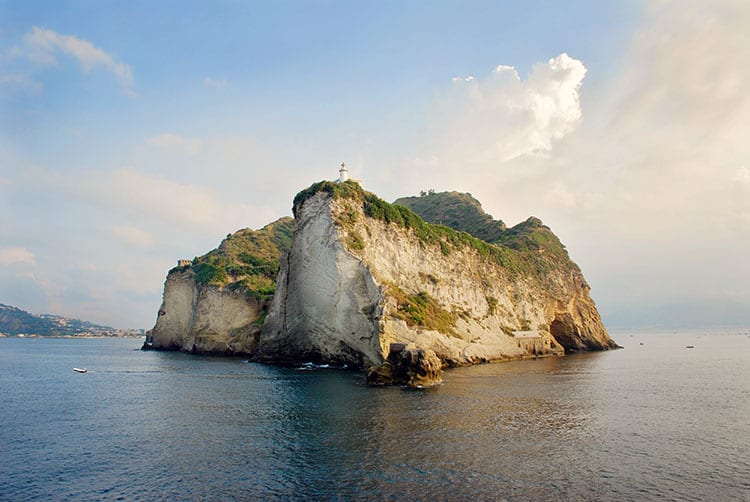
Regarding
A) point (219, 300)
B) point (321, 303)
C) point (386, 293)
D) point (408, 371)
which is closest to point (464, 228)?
point (219, 300)

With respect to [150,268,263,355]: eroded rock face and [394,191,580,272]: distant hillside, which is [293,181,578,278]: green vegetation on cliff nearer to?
[394,191,580,272]: distant hillside

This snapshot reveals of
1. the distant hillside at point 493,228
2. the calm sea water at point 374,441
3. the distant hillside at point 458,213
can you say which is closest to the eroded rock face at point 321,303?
the calm sea water at point 374,441

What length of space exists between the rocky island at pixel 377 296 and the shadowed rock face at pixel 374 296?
7.5 inches

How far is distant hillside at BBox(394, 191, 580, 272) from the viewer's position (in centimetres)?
9162

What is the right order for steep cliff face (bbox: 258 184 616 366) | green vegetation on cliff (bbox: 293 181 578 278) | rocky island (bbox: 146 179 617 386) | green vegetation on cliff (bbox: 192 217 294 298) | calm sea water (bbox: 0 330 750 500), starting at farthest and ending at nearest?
1. green vegetation on cliff (bbox: 192 217 294 298)
2. green vegetation on cliff (bbox: 293 181 578 278)
3. steep cliff face (bbox: 258 184 616 366)
4. rocky island (bbox: 146 179 617 386)
5. calm sea water (bbox: 0 330 750 500)

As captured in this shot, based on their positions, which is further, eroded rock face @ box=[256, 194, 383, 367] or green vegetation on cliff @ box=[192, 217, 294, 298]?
green vegetation on cliff @ box=[192, 217, 294, 298]

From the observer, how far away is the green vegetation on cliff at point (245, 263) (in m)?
80.0

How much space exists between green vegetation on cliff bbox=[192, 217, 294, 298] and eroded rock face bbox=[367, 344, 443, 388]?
3421 centimetres

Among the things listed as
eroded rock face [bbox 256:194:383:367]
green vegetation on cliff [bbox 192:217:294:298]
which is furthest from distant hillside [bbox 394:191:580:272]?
eroded rock face [bbox 256:194:383:367]

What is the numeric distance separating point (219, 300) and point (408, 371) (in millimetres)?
49362

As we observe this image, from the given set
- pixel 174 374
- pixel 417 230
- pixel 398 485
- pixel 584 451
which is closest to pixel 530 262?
pixel 417 230

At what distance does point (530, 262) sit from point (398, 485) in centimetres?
7759

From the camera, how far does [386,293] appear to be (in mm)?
50969

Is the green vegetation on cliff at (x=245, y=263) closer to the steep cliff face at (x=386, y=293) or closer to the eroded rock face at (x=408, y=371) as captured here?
the steep cliff face at (x=386, y=293)
